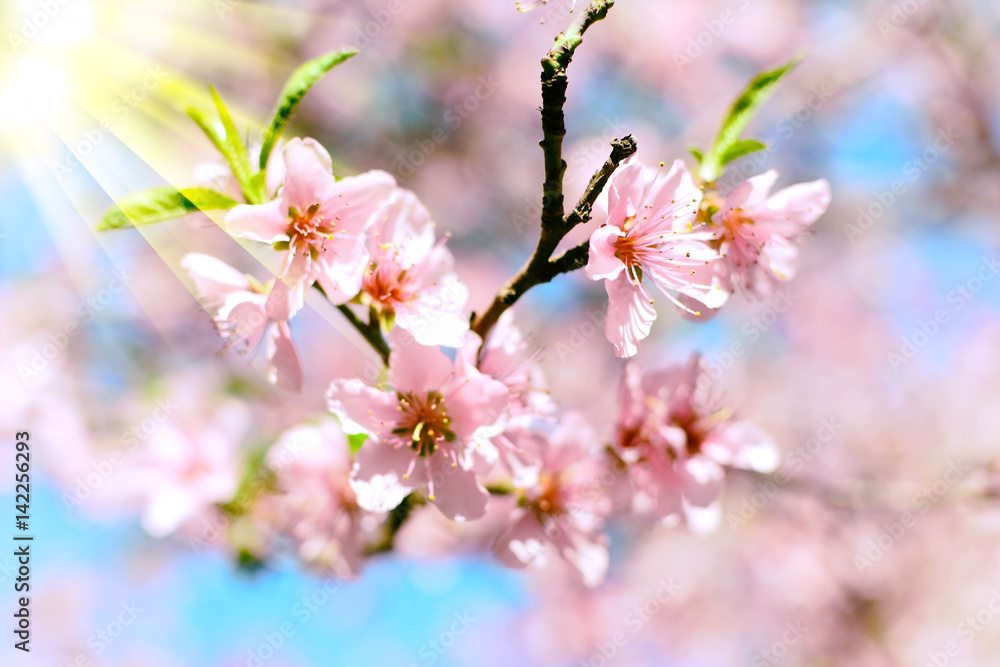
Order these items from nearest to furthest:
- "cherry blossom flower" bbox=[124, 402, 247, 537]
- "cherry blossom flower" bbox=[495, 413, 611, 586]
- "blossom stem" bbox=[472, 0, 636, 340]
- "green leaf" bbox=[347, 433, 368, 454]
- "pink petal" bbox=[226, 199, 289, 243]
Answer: "blossom stem" bbox=[472, 0, 636, 340] → "pink petal" bbox=[226, 199, 289, 243] → "green leaf" bbox=[347, 433, 368, 454] → "cherry blossom flower" bbox=[495, 413, 611, 586] → "cherry blossom flower" bbox=[124, 402, 247, 537]

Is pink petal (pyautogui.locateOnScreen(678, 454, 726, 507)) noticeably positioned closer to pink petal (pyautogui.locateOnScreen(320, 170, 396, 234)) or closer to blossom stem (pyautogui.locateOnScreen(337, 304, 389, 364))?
blossom stem (pyautogui.locateOnScreen(337, 304, 389, 364))

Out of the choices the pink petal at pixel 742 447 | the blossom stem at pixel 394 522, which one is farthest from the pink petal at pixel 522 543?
the pink petal at pixel 742 447

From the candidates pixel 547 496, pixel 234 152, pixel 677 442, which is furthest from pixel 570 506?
pixel 234 152

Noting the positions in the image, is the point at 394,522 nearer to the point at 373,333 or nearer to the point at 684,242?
the point at 373,333

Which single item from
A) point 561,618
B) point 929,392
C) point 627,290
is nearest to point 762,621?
point 561,618

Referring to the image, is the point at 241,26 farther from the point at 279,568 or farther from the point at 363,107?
the point at 279,568

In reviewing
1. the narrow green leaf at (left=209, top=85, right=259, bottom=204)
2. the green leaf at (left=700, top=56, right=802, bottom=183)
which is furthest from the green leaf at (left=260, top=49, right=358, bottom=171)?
the green leaf at (left=700, top=56, right=802, bottom=183)

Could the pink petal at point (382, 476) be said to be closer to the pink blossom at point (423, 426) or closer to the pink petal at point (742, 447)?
the pink blossom at point (423, 426)
